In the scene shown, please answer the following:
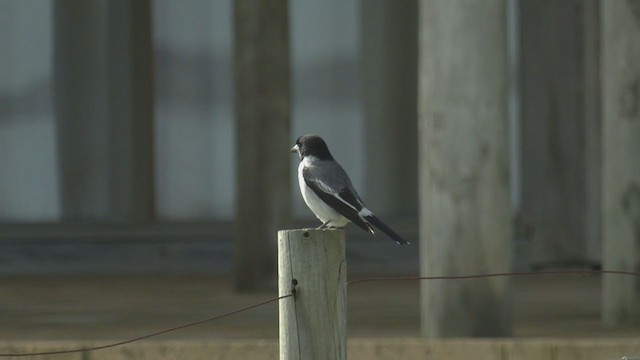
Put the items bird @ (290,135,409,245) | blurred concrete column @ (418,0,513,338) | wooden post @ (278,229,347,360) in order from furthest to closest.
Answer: blurred concrete column @ (418,0,513,338) → bird @ (290,135,409,245) → wooden post @ (278,229,347,360)

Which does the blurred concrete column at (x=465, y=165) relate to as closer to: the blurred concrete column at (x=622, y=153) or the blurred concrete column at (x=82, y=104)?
the blurred concrete column at (x=622, y=153)

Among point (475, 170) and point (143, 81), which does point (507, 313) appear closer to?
point (475, 170)

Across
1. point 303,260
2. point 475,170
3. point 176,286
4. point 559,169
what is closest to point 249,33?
point 176,286

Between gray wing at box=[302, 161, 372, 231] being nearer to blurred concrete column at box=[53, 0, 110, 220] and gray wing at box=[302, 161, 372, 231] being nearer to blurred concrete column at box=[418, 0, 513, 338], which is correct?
blurred concrete column at box=[418, 0, 513, 338]

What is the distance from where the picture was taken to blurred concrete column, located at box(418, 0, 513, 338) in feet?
35.4

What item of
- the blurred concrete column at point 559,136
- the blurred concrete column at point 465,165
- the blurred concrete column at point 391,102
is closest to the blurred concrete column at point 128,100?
the blurred concrete column at point 391,102

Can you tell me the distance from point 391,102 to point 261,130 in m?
2.94

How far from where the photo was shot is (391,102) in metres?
17.9

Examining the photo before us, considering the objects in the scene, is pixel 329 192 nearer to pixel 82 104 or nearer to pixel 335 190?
pixel 335 190

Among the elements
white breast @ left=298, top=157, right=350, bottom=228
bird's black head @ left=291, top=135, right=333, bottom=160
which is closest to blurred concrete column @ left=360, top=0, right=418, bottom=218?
bird's black head @ left=291, top=135, right=333, bottom=160

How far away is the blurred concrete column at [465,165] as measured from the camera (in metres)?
10.8

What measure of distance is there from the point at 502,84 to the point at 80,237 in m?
8.22

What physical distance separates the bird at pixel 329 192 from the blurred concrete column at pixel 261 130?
5.87 metres

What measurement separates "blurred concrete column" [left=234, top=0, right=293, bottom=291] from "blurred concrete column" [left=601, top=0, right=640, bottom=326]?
397cm
